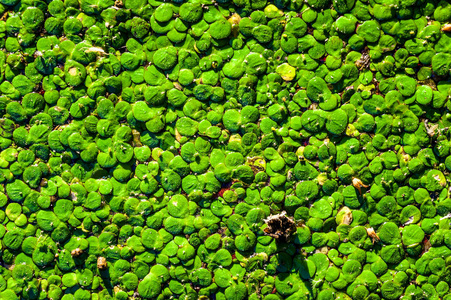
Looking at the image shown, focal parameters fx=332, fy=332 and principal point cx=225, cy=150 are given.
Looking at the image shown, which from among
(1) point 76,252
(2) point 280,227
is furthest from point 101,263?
(2) point 280,227

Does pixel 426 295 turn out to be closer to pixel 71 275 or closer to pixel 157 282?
pixel 157 282

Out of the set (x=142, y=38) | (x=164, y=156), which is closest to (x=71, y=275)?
(x=164, y=156)

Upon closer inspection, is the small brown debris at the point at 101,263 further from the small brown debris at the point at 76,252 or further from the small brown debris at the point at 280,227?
the small brown debris at the point at 280,227

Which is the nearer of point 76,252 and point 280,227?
point 280,227

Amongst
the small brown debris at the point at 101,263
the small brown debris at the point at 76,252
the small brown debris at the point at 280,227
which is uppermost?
the small brown debris at the point at 280,227

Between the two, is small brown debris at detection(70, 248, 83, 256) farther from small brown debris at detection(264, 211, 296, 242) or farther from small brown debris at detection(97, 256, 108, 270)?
small brown debris at detection(264, 211, 296, 242)

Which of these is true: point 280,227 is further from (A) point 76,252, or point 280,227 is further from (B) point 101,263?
(A) point 76,252

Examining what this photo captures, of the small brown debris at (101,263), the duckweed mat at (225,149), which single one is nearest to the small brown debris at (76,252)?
the duckweed mat at (225,149)
